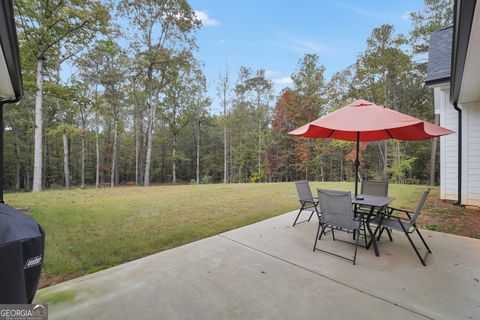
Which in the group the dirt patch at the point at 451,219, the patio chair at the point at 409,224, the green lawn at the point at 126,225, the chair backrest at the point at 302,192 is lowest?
the green lawn at the point at 126,225

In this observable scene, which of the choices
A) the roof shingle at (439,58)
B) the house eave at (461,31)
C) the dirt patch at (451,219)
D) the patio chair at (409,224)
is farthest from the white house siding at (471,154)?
the patio chair at (409,224)

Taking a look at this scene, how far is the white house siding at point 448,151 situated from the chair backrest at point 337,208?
16.2 feet

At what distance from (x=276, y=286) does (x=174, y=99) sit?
19542 mm

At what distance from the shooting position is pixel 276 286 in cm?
219

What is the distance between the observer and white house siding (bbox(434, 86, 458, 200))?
557cm

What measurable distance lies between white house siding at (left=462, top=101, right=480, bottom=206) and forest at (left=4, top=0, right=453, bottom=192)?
794 cm

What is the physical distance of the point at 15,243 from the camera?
85cm

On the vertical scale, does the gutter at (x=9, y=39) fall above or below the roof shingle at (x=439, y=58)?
below

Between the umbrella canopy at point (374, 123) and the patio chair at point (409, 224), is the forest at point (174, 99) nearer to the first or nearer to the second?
the umbrella canopy at point (374, 123)

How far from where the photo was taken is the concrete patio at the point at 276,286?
5.99 ft

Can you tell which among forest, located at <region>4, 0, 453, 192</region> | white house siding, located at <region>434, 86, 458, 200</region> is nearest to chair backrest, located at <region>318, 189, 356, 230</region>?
white house siding, located at <region>434, 86, 458, 200</region>

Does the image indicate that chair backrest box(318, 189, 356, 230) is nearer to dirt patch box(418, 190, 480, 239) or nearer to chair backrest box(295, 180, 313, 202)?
chair backrest box(295, 180, 313, 202)

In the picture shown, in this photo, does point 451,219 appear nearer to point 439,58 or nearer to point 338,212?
point 338,212

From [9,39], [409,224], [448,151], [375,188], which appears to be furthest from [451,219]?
[9,39]
